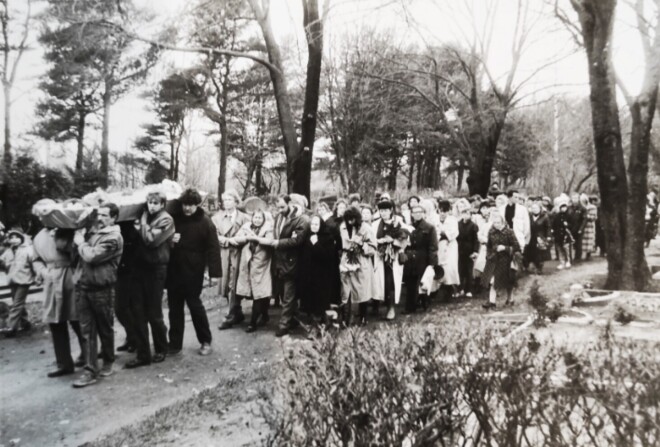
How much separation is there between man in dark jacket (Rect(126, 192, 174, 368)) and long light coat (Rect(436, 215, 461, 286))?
17.4 ft

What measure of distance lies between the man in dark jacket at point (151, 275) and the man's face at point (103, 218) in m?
0.52

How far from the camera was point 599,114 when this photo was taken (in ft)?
27.7

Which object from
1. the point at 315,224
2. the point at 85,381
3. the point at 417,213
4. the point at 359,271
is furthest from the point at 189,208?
the point at 417,213

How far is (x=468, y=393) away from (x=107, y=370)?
176 inches

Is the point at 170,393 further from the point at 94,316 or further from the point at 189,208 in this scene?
the point at 189,208

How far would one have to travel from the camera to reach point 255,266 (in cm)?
793

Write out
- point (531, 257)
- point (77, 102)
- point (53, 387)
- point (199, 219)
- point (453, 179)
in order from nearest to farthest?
point (53, 387)
point (199, 219)
point (531, 257)
point (77, 102)
point (453, 179)

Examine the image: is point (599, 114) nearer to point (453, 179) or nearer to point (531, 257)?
Answer: point (531, 257)

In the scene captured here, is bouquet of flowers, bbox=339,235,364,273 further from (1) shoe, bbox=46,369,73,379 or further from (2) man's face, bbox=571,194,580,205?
(2) man's face, bbox=571,194,580,205

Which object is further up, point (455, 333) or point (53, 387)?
point (455, 333)

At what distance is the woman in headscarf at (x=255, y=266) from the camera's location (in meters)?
7.86

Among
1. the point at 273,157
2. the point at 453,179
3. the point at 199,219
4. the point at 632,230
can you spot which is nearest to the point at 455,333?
the point at 199,219

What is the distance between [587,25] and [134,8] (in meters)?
8.30

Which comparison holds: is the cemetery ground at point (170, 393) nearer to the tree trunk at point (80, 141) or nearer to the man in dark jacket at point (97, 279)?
the man in dark jacket at point (97, 279)
